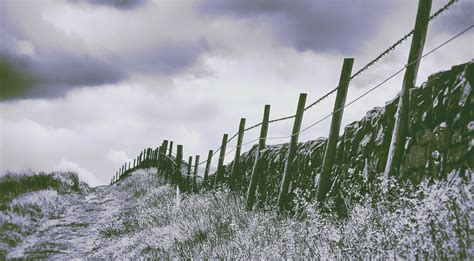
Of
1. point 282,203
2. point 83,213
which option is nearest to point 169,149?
point 83,213

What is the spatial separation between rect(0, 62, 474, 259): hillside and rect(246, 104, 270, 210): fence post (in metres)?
0.19

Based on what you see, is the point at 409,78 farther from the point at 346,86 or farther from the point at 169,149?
the point at 169,149

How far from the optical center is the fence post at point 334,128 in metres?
5.70

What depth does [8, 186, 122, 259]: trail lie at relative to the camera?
21.5 feet

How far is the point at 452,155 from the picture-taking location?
12.2ft

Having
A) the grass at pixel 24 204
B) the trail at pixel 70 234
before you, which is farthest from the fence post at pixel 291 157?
the grass at pixel 24 204

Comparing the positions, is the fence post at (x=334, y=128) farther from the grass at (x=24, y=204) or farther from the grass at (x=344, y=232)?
the grass at (x=24, y=204)

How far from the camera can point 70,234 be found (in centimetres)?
848

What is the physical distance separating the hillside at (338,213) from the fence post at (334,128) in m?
0.15

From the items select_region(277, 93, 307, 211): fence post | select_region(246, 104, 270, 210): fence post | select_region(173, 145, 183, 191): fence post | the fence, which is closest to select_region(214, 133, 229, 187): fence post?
the fence

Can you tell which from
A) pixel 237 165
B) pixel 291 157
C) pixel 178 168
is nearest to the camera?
pixel 291 157

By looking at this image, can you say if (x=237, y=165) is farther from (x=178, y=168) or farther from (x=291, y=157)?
(x=178, y=168)

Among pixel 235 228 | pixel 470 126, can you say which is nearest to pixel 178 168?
pixel 235 228

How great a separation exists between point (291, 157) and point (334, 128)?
1.35 m
